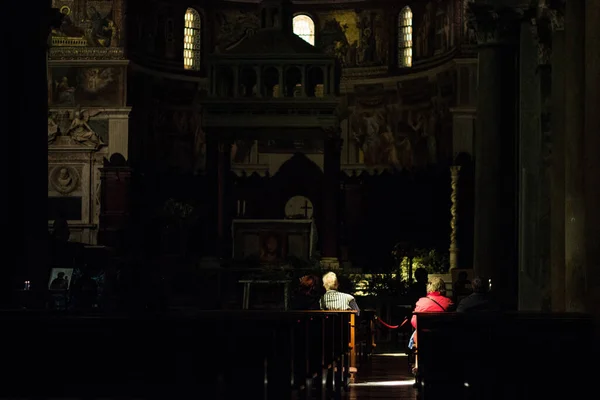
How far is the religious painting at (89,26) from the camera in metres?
42.3

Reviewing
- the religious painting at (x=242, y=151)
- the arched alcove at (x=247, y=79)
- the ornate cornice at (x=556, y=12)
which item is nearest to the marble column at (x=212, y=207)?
the arched alcove at (x=247, y=79)

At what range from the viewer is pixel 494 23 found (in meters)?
24.8

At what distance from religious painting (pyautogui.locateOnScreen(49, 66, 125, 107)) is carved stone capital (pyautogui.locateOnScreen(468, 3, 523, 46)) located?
752 inches

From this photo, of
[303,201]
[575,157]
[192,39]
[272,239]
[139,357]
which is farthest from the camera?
[192,39]

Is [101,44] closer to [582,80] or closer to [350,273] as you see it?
[350,273]

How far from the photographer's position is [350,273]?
1371 inches

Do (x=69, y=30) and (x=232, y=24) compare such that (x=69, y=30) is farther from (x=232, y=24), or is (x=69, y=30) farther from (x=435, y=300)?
(x=435, y=300)

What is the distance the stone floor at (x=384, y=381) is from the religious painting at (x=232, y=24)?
23.3 m

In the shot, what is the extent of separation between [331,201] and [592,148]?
70.3 ft

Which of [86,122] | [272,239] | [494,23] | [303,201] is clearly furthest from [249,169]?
[494,23]

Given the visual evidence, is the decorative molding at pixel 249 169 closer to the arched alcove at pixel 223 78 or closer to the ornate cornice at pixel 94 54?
the ornate cornice at pixel 94 54

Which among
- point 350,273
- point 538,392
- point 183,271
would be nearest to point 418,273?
point 350,273

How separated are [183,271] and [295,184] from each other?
9.35 meters

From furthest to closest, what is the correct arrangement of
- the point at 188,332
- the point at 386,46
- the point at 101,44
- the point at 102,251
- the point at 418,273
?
the point at 386,46
the point at 101,44
the point at 102,251
the point at 418,273
the point at 188,332
